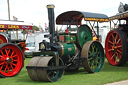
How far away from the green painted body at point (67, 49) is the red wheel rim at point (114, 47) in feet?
8.60

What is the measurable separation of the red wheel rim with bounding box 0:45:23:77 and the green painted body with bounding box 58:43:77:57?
1.61m

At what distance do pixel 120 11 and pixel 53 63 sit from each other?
4.04 m

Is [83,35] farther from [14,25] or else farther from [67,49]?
[14,25]

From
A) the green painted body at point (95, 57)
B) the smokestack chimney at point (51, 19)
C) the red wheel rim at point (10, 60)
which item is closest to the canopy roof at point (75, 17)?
the green painted body at point (95, 57)

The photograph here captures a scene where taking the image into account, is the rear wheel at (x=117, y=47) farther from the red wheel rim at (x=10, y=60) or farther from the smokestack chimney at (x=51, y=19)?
the red wheel rim at (x=10, y=60)

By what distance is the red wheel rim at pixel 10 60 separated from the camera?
24.8ft

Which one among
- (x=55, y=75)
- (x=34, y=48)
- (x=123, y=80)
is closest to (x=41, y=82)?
(x=55, y=75)

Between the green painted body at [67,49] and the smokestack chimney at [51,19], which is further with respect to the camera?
the green painted body at [67,49]

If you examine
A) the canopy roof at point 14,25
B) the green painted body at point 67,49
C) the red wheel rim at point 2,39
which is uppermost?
the canopy roof at point 14,25

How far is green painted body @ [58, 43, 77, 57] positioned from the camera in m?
7.24

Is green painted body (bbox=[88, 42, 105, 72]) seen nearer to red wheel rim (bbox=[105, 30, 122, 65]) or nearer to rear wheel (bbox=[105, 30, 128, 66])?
rear wheel (bbox=[105, 30, 128, 66])

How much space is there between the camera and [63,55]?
738 centimetres

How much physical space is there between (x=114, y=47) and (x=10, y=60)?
14.5ft

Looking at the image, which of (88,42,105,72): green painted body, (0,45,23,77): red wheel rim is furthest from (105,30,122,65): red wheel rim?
(0,45,23,77): red wheel rim
